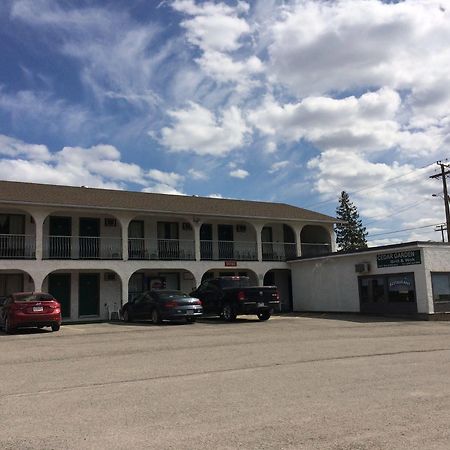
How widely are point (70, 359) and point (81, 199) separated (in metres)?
15.0

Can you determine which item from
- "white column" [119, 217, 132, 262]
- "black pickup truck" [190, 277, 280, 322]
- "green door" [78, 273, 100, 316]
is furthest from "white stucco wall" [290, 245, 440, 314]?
"green door" [78, 273, 100, 316]

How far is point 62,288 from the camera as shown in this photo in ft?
81.5

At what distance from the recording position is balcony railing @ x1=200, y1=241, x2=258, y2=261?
28.4 m

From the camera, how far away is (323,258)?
86.0ft

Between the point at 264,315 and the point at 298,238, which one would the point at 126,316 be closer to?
the point at 264,315

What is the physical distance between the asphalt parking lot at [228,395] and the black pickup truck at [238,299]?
290 inches

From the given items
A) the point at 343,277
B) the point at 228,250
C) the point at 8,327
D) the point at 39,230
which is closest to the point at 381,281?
the point at 343,277

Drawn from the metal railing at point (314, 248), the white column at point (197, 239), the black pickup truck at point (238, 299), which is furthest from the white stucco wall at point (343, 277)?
the white column at point (197, 239)

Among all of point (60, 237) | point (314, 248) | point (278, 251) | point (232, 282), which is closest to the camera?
point (232, 282)

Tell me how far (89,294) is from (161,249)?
4.25 metres

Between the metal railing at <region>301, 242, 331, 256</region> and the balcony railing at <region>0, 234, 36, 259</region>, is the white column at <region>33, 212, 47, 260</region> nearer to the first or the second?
the balcony railing at <region>0, 234, 36, 259</region>

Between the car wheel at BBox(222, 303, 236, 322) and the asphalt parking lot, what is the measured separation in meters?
7.74

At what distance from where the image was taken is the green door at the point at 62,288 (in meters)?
24.6

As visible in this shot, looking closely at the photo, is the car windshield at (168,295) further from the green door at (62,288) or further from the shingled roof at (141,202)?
the green door at (62,288)
